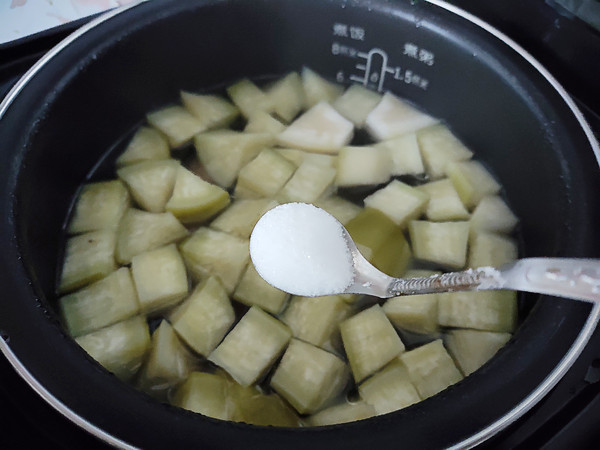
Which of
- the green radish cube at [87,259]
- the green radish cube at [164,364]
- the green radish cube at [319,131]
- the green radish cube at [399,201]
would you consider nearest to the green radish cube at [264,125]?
the green radish cube at [319,131]

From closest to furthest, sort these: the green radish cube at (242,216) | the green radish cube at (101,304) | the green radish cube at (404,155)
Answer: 1. the green radish cube at (101,304)
2. the green radish cube at (242,216)
3. the green radish cube at (404,155)

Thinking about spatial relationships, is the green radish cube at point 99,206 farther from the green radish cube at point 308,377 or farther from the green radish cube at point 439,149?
the green radish cube at point 439,149

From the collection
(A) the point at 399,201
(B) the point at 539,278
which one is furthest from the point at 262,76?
(B) the point at 539,278

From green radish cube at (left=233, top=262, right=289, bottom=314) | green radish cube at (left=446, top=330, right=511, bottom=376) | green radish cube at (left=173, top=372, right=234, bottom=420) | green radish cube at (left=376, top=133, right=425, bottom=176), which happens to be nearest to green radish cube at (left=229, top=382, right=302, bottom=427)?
green radish cube at (left=173, top=372, right=234, bottom=420)

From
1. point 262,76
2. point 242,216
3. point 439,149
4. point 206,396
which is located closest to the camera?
point 206,396

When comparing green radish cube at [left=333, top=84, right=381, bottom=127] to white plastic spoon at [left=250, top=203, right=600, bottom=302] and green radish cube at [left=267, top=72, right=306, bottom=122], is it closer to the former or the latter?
green radish cube at [left=267, top=72, right=306, bottom=122]

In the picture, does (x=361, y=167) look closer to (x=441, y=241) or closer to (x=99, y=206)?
(x=441, y=241)
